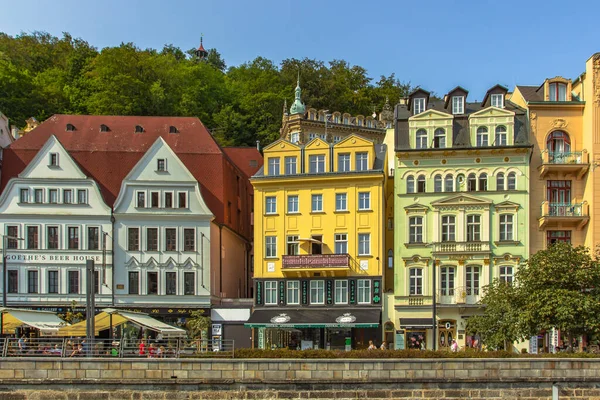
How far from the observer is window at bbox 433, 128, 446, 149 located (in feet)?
182

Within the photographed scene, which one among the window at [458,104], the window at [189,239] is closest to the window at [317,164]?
the window at [189,239]

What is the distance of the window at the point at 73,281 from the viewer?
56.4m

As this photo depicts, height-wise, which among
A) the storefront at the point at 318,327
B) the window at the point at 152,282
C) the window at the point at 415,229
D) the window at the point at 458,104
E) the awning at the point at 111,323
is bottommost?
the storefront at the point at 318,327

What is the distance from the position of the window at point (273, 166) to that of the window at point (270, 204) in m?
1.62

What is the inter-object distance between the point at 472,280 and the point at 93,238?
2415 centimetres

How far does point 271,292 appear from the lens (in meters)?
56.2

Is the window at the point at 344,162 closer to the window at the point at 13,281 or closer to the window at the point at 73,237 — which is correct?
the window at the point at 73,237

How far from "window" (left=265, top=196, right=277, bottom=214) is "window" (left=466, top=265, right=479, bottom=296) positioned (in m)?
13.0

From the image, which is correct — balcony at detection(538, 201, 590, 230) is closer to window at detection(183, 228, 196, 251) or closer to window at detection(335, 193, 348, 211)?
window at detection(335, 193, 348, 211)

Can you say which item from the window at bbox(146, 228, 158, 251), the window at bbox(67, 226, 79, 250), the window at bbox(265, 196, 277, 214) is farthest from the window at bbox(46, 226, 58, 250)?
the window at bbox(265, 196, 277, 214)

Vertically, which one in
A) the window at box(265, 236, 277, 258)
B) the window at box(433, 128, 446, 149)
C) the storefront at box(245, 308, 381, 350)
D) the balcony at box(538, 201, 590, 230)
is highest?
the window at box(433, 128, 446, 149)

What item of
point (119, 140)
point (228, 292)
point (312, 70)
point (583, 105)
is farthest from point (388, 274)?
point (312, 70)

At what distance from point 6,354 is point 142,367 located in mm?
5740

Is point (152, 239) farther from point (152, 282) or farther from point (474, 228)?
point (474, 228)
